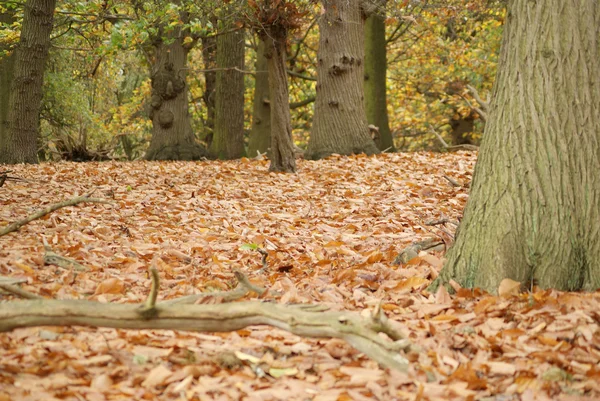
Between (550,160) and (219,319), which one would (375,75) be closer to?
(550,160)

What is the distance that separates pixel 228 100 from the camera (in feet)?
48.6

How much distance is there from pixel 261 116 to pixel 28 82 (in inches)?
206

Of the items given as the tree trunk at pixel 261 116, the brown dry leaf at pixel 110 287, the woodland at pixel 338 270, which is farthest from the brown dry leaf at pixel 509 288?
the tree trunk at pixel 261 116

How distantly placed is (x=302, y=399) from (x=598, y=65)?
277 centimetres

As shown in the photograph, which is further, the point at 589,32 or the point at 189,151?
the point at 189,151

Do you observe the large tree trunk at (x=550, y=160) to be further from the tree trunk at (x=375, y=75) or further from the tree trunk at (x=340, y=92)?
the tree trunk at (x=375, y=75)

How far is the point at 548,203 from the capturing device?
13.0 ft

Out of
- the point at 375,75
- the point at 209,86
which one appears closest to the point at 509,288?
the point at 375,75

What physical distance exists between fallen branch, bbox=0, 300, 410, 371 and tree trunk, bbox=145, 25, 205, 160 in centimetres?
1039

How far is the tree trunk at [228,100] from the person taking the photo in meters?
14.8

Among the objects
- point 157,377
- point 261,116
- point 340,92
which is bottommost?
point 157,377

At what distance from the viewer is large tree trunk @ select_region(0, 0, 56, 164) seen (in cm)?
1169

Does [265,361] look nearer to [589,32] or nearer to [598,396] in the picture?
[598,396]

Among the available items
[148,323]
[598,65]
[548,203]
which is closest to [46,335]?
[148,323]
